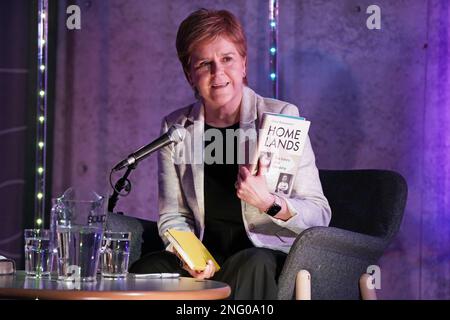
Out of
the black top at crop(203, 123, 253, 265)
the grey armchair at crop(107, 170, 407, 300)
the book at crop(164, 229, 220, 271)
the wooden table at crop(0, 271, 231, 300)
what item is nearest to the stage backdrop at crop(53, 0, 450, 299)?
the grey armchair at crop(107, 170, 407, 300)

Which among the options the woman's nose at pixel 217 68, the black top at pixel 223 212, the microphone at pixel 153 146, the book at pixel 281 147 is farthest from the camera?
the woman's nose at pixel 217 68

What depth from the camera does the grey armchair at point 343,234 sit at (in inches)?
109

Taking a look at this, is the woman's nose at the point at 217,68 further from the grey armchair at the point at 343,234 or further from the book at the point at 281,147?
the grey armchair at the point at 343,234

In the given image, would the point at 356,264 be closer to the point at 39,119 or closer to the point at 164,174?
the point at 164,174

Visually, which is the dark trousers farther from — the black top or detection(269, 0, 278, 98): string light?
detection(269, 0, 278, 98): string light

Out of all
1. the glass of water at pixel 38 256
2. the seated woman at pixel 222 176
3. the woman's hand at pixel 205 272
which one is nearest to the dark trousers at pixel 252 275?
the woman's hand at pixel 205 272

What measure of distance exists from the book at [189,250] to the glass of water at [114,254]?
1.45 ft

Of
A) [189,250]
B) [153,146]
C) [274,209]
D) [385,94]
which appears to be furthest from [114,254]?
[385,94]

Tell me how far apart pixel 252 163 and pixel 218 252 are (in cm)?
39

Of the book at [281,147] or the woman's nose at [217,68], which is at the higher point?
the woman's nose at [217,68]

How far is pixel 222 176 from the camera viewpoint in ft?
10.7

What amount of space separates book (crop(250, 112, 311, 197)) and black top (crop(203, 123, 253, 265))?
19 centimetres

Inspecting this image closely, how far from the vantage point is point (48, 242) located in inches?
95.3

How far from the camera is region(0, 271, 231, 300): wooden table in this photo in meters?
2.00
